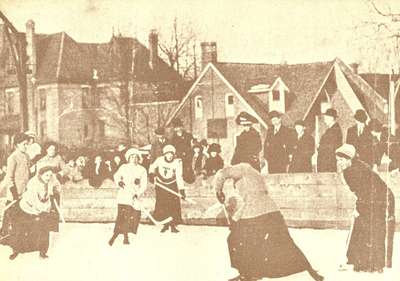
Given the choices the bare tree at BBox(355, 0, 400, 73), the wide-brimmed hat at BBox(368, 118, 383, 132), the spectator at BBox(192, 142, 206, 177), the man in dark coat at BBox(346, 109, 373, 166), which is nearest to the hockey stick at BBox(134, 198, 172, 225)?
the spectator at BBox(192, 142, 206, 177)

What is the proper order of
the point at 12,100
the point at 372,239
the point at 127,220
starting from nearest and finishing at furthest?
the point at 372,239 → the point at 127,220 → the point at 12,100

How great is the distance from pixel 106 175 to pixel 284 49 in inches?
57.5

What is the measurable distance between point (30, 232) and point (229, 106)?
1625 mm

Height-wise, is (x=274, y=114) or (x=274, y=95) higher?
(x=274, y=95)

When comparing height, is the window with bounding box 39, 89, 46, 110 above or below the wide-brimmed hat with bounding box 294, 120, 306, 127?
above

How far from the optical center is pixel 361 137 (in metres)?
4.59

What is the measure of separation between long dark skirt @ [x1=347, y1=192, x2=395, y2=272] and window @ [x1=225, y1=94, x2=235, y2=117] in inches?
40.3

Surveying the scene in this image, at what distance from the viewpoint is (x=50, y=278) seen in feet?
16.1

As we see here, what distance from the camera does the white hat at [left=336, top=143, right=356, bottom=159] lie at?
14.9ft

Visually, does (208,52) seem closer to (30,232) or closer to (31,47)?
(31,47)

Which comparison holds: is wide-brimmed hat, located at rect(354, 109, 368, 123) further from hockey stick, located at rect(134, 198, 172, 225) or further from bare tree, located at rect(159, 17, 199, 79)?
hockey stick, located at rect(134, 198, 172, 225)

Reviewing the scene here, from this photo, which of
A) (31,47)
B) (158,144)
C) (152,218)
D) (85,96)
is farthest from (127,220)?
(31,47)

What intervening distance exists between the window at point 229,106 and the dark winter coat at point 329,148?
0.60m

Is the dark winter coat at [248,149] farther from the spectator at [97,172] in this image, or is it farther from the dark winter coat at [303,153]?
the spectator at [97,172]
